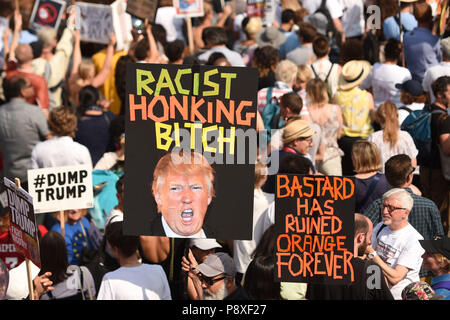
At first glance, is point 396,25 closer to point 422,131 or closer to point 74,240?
point 422,131

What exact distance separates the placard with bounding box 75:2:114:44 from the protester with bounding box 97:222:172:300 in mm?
5817

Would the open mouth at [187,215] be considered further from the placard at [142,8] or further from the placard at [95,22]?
the placard at [95,22]

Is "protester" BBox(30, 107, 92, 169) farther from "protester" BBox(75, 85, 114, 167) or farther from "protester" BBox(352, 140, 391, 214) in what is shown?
"protester" BBox(352, 140, 391, 214)

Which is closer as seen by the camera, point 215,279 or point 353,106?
point 215,279

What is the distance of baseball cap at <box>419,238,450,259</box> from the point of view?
5.10 m

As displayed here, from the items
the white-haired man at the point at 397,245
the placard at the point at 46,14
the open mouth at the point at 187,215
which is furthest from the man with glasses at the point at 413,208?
the placard at the point at 46,14

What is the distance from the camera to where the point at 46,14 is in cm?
1132

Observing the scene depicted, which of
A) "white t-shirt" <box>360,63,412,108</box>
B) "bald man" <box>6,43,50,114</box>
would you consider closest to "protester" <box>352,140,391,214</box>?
"white t-shirt" <box>360,63,412,108</box>

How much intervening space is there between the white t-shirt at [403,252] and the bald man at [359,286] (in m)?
0.31

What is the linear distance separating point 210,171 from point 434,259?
1398mm

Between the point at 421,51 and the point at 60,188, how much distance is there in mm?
4782

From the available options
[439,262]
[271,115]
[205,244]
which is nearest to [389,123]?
[271,115]
